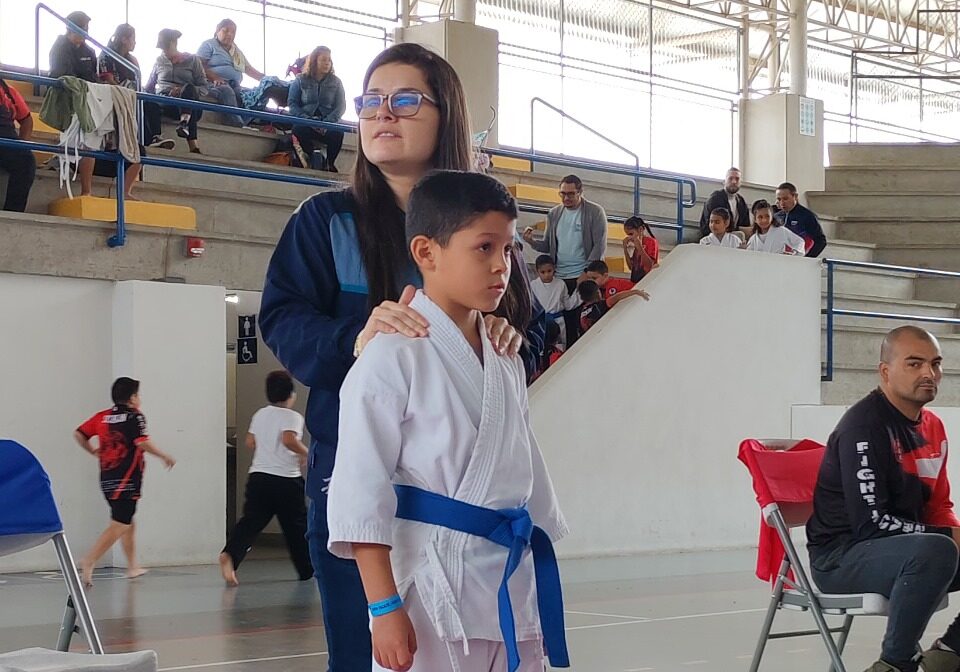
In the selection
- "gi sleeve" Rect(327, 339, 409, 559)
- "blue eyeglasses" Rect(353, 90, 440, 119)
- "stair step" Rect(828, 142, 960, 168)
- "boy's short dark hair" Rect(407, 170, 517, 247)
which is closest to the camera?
"gi sleeve" Rect(327, 339, 409, 559)

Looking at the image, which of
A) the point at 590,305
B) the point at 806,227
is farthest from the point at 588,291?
the point at 806,227

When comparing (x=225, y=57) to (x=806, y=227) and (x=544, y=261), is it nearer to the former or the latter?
(x=544, y=261)

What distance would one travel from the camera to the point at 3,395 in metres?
A: 8.55

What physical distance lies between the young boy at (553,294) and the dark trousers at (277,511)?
2.95 meters

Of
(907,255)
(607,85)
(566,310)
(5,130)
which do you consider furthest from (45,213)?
(607,85)

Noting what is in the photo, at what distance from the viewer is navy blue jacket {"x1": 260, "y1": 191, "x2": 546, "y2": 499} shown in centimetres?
238

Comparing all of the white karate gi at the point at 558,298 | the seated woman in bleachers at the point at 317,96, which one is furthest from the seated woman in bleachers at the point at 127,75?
the white karate gi at the point at 558,298

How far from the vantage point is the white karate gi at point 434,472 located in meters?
2.09

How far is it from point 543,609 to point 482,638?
0.11 meters

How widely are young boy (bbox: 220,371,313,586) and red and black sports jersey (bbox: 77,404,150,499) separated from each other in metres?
0.69

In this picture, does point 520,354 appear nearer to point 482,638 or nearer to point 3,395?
point 482,638

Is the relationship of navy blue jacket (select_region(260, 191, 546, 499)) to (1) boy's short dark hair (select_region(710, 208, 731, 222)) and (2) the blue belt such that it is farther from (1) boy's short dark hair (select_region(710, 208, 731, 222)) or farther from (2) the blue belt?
(1) boy's short dark hair (select_region(710, 208, 731, 222))

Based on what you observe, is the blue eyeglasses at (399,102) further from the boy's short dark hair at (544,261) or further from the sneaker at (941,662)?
the boy's short dark hair at (544,261)

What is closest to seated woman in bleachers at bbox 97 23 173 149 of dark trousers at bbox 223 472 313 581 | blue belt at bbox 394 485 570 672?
dark trousers at bbox 223 472 313 581
